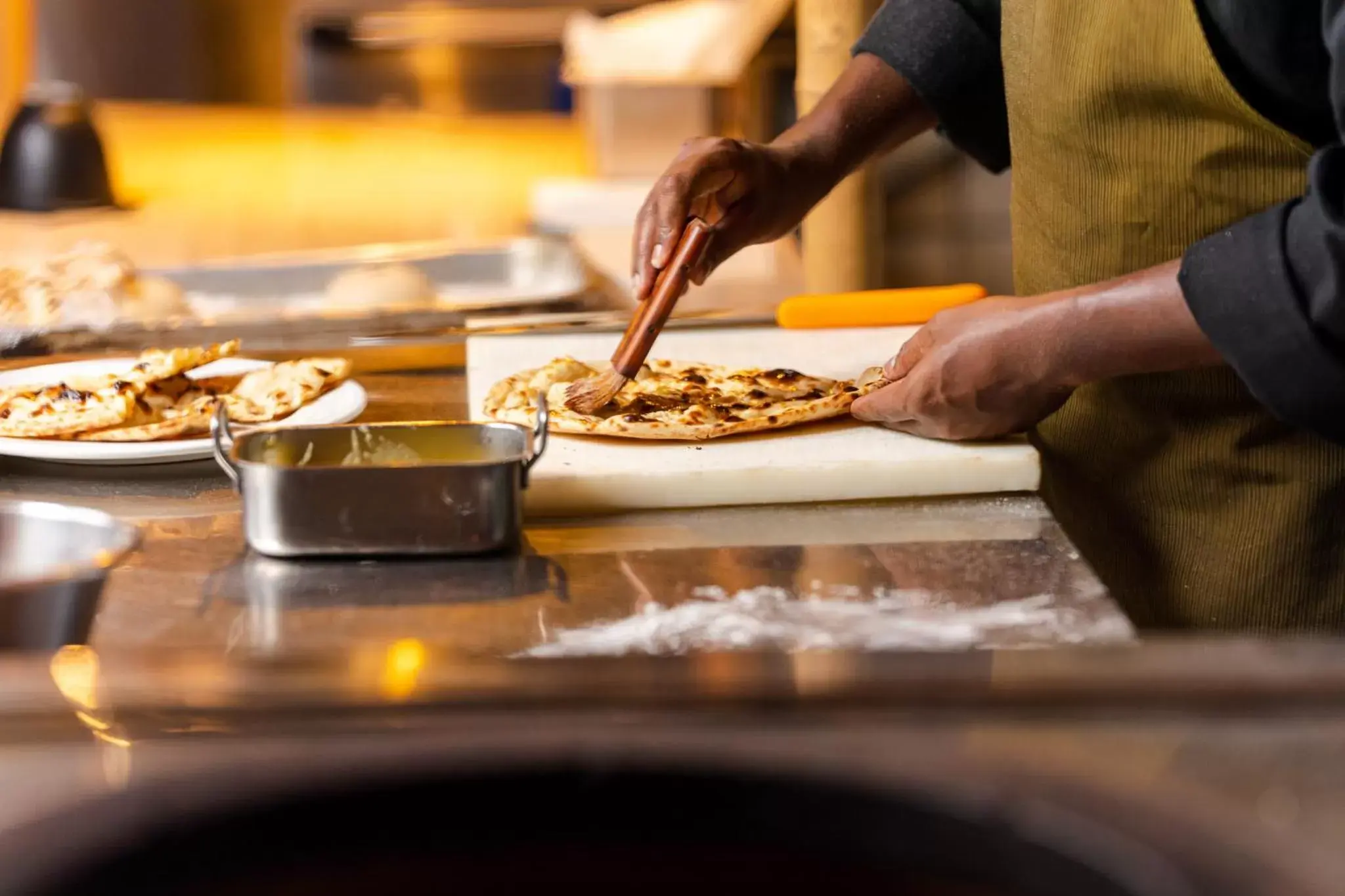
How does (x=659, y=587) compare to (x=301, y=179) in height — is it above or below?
below

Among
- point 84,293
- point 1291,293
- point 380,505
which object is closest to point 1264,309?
point 1291,293

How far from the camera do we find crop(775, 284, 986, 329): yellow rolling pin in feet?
5.83

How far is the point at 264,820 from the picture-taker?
19.5 inches

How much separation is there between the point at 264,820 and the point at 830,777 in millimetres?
191

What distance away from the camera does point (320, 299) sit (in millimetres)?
2641

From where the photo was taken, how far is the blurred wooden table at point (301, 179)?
3.51m

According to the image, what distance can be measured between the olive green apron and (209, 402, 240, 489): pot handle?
2.63ft

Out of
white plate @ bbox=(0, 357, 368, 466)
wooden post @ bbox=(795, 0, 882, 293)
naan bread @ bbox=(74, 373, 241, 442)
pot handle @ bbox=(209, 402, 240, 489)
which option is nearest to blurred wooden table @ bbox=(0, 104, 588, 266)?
wooden post @ bbox=(795, 0, 882, 293)

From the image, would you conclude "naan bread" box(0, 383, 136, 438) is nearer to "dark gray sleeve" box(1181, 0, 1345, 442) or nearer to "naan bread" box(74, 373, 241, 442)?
"naan bread" box(74, 373, 241, 442)

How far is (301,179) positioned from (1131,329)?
3781 mm

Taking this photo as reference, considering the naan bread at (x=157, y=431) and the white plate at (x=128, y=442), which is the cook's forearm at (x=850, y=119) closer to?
the white plate at (x=128, y=442)

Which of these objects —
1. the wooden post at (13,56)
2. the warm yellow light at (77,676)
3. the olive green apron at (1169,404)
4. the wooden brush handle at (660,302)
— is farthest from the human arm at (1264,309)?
the wooden post at (13,56)

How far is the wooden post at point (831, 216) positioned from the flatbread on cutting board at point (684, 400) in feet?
3.25

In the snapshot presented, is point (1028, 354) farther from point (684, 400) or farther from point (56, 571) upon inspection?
point (56, 571)
